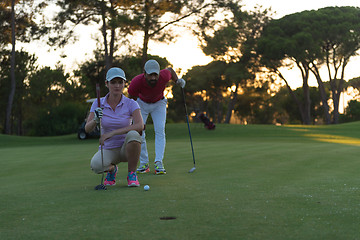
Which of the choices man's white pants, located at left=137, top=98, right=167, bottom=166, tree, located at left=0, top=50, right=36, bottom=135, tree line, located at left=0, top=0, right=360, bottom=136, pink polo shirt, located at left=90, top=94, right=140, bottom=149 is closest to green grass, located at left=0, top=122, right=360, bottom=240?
man's white pants, located at left=137, top=98, right=167, bottom=166

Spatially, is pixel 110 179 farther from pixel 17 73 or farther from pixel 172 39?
pixel 17 73

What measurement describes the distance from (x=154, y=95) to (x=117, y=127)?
1.60 meters

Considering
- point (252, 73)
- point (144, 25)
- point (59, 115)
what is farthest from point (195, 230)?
point (252, 73)

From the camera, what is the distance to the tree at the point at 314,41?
3878 centimetres

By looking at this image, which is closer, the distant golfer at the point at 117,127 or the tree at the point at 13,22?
the distant golfer at the point at 117,127

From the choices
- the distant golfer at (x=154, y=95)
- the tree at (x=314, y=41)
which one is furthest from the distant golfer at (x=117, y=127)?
the tree at (x=314, y=41)

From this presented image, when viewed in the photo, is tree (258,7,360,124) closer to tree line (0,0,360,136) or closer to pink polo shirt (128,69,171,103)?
tree line (0,0,360,136)

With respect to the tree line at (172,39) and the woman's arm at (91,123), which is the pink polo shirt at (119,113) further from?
the tree line at (172,39)

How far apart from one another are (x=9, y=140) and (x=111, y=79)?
74.4 feet

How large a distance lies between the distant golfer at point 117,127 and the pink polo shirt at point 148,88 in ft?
4.10

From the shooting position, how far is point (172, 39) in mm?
28781

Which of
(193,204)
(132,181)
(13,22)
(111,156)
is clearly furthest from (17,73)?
(193,204)

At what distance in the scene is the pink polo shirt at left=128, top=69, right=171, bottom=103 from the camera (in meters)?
7.14

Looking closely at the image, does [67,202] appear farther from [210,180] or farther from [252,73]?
[252,73]
